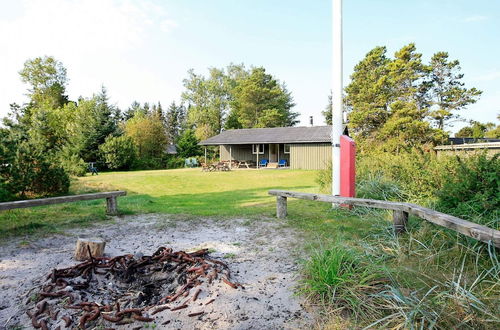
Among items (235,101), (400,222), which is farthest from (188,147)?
(400,222)

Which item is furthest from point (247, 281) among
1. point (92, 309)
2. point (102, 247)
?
point (102, 247)

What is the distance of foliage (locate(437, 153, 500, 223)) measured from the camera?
12.4 ft

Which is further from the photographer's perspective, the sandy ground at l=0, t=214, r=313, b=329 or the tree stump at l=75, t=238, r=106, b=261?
the tree stump at l=75, t=238, r=106, b=261

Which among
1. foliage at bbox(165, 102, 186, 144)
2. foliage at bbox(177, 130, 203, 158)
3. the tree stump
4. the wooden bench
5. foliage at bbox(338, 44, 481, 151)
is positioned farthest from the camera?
foliage at bbox(165, 102, 186, 144)

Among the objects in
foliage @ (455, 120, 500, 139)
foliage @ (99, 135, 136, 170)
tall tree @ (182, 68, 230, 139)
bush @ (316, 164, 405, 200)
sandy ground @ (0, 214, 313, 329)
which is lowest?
sandy ground @ (0, 214, 313, 329)

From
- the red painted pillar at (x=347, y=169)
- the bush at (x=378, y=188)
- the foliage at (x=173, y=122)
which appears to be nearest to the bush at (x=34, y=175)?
the red painted pillar at (x=347, y=169)

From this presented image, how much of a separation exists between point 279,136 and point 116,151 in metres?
15.5

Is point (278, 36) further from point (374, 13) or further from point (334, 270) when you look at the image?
point (334, 270)

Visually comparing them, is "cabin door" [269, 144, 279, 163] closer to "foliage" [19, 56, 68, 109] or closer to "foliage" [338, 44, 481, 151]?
"foliage" [338, 44, 481, 151]

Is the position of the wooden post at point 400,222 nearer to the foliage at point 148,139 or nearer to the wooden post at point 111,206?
the wooden post at point 111,206

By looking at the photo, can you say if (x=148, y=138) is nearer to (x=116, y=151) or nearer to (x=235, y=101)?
(x=116, y=151)

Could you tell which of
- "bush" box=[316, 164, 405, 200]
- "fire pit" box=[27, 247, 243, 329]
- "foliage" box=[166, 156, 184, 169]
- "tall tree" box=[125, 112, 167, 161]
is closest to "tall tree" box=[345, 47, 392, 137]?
"foliage" box=[166, 156, 184, 169]

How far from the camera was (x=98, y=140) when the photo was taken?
92.7 feet

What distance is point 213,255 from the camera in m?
3.81
